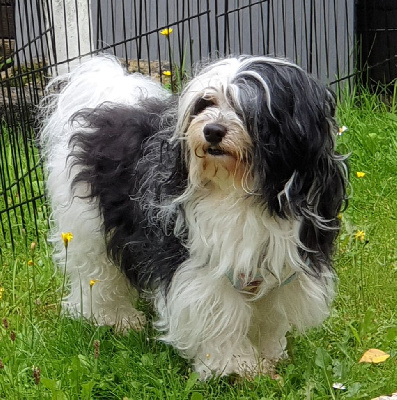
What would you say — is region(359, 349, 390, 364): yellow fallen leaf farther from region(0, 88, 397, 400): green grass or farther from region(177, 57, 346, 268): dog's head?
region(177, 57, 346, 268): dog's head

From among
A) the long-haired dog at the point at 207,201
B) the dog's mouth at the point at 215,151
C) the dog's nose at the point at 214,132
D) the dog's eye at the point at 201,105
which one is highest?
the dog's eye at the point at 201,105

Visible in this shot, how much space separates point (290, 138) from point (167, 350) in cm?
109

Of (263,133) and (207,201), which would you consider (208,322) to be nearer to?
(207,201)

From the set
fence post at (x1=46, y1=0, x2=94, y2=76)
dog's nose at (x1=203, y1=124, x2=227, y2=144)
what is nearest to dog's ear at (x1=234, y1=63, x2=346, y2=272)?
dog's nose at (x1=203, y1=124, x2=227, y2=144)

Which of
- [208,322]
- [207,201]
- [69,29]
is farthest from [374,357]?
[69,29]

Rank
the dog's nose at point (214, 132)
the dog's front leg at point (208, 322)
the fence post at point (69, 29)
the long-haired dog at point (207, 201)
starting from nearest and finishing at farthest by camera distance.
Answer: the dog's nose at point (214, 132)
the long-haired dog at point (207, 201)
the dog's front leg at point (208, 322)
the fence post at point (69, 29)

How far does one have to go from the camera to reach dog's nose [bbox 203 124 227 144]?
8.21 feet

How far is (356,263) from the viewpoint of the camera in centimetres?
387

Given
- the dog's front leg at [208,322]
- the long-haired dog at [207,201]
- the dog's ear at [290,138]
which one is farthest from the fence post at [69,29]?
the dog's ear at [290,138]

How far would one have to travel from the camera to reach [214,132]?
2.50m

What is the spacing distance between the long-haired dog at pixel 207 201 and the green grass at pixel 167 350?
0.12 m

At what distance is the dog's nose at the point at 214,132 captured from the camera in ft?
8.21

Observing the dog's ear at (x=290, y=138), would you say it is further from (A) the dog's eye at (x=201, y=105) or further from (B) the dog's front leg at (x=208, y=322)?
(B) the dog's front leg at (x=208, y=322)

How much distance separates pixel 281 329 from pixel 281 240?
1.73 feet
